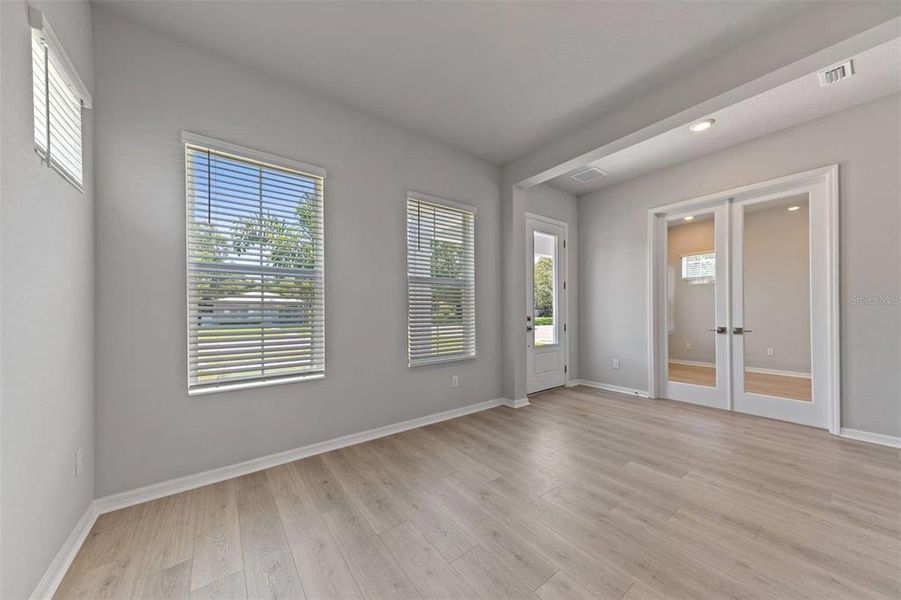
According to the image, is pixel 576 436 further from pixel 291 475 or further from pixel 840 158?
pixel 840 158

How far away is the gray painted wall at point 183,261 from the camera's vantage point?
2045mm

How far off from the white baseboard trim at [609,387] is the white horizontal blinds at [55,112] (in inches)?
219

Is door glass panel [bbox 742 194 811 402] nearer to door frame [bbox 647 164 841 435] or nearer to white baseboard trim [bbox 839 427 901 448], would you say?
door frame [bbox 647 164 841 435]

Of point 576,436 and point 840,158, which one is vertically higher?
point 840,158

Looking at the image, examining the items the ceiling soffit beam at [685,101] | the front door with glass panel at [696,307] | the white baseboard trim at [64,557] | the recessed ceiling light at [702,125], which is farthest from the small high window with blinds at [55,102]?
the front door with glass panel at [696,307]

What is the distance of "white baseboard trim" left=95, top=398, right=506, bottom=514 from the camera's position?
2045 millimetres

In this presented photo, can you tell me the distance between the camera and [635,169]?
4.38m

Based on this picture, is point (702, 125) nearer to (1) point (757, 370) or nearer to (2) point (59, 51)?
(1) point (757, 370)

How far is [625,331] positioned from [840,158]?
270 cm

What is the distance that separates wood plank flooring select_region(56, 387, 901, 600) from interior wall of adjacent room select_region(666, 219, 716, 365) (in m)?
1.40

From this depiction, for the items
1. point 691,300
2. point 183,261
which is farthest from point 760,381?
point 183,261

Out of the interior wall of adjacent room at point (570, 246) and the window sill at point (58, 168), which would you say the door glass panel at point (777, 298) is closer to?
the interior wall of adjacent room at point (570, 246)

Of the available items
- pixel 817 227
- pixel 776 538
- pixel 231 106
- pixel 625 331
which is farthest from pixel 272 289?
pixel 817 227

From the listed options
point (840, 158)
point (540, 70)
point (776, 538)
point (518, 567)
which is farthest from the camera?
point (840, 158)
